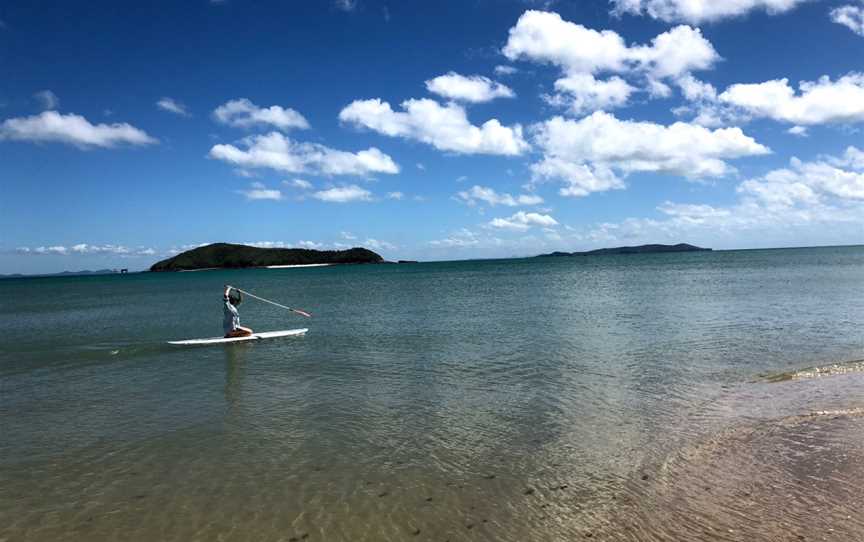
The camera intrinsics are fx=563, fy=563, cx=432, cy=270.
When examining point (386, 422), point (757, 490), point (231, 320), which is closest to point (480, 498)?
point (757, 490)

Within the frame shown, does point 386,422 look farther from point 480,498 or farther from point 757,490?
point 757,490

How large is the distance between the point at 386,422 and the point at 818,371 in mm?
12018

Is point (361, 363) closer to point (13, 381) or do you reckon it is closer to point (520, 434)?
point (520, 434)

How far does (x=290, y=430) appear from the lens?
39.5ft

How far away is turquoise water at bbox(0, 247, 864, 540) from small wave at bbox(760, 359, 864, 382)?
136mm

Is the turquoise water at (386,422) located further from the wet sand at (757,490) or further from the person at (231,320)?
the person at (231,320)

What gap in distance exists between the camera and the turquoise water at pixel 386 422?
8070 millimetres

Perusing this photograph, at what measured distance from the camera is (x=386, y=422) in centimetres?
1247

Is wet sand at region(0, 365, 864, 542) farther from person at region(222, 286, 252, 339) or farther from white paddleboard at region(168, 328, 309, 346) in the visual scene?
person at region(222, 286, 252, 339)

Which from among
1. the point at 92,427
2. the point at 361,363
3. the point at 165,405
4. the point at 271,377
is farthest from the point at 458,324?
the point at 92,427

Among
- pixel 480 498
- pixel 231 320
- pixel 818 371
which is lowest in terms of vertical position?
pixel 480 498

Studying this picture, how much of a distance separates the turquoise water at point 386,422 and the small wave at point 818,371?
0.45 ft

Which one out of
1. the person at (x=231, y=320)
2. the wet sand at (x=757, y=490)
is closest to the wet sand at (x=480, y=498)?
the wet sand at (x=757, y=490)

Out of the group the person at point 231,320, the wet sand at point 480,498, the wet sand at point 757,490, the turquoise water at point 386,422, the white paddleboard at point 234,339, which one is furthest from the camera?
the person at point 231,320
